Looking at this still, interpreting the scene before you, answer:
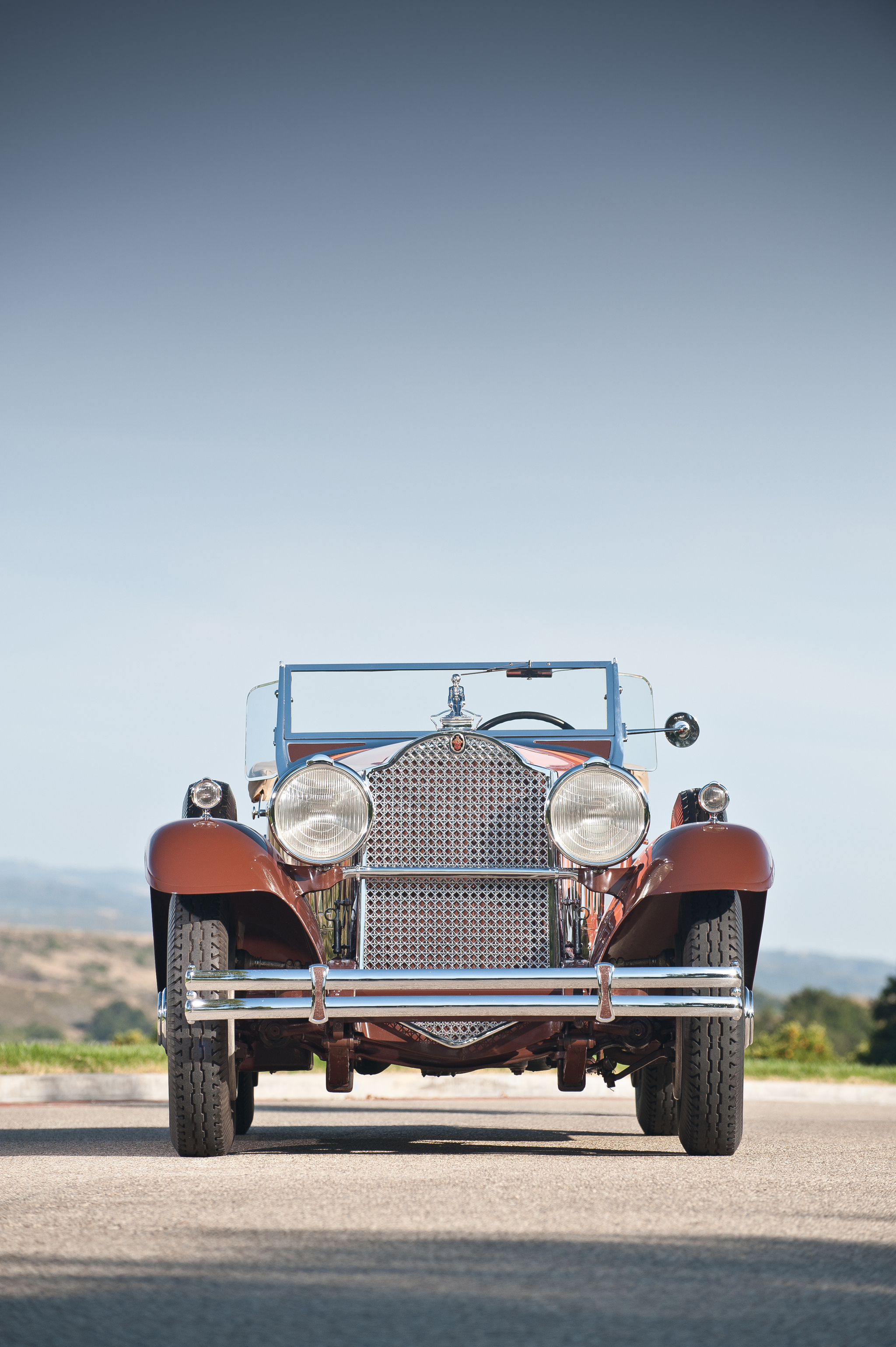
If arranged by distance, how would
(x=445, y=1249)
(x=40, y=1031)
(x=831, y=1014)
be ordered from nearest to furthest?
(x=445, y=1249) < (x=40, y=1031) < (x=831, y=1014)

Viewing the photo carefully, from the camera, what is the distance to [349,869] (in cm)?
557

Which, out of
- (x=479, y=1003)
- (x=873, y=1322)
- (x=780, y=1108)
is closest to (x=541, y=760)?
(x=479, y=1003)

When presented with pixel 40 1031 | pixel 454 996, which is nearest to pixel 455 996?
pixel 454 996

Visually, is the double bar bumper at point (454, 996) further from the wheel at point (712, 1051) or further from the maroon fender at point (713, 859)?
the maroon fender at point (713, 859)

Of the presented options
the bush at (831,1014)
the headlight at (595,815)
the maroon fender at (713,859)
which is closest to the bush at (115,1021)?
the bush at (831,1014)

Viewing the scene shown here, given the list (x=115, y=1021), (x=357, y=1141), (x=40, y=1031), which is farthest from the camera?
(x=115, y=1021)

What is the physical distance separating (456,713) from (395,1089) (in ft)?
22.2

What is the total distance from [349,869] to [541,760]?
108 cm

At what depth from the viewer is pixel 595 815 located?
5523mm

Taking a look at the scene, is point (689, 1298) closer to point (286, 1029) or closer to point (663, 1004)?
point (663, 1004)

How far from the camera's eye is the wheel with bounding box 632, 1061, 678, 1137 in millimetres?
7090

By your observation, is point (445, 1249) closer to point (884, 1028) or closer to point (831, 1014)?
point (884, 1028)

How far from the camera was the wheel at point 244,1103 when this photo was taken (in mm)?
6887

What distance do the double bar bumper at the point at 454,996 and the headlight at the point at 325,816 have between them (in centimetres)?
55
